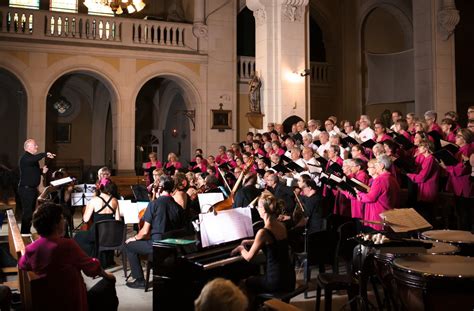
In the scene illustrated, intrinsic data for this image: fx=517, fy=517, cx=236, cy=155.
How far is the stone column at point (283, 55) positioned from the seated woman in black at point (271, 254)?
926 cm

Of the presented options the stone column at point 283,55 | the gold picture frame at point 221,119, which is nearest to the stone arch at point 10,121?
the gold picture frame at point 221,119

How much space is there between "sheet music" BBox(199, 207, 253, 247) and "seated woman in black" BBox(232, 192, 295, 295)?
0.26 m

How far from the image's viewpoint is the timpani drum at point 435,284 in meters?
3.51

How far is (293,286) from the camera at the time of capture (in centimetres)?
491

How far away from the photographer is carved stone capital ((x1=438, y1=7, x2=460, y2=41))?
14055 mm

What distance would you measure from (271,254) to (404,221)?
124cm

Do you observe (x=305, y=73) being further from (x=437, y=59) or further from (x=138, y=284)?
(x=138, y=284)

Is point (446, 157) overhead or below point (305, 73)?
below

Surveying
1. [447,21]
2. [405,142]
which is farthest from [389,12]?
[405,142]

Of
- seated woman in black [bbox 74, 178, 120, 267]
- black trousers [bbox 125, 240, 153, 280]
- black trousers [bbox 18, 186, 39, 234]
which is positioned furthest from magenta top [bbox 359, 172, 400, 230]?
black trousers [bbox 18, 186, 39, 234]

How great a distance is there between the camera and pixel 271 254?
190 inches

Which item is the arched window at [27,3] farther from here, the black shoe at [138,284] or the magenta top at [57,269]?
the magenta top at [57,269]

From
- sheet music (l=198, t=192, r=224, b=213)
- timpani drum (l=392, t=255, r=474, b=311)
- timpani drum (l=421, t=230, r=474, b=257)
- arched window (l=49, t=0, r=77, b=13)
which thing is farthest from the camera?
arched window (l=49, t=0, r=77, b=13)

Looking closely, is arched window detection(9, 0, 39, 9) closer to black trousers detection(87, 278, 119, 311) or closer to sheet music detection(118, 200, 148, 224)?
sheet music detection(118, 200, 148, 224)
